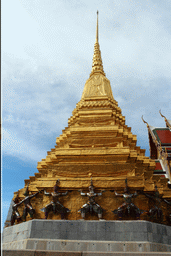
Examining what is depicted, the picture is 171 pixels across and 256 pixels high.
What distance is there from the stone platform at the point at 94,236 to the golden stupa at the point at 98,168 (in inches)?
58.5

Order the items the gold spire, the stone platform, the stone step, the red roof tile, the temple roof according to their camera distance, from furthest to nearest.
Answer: the gold spire, the red roof tile, the temple roof, the stone platform, the stone step

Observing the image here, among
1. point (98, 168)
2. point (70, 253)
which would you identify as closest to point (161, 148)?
point (98, 168)

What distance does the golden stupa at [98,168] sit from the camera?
A: 1045 centimetres

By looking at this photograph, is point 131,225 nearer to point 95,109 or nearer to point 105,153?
point 105,153

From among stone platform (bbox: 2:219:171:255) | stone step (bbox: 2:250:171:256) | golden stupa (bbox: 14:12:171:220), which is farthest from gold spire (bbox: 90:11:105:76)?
stone step (bbox: 2:250:171:256)

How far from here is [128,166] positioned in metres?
11.3

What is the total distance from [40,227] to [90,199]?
8.21ft

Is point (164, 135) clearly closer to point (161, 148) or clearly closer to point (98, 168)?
point (161, 148)

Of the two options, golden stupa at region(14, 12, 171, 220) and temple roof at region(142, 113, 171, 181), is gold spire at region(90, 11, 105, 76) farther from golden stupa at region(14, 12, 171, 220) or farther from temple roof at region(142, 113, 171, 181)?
temple roof at region(142, 113, 171, 181)

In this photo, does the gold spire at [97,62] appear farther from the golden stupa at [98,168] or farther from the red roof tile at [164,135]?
the red roof tile at [164,135]

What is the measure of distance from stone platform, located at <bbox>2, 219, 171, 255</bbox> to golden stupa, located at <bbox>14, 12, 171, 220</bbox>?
1.49 metres

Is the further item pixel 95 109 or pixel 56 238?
pixel 95 109

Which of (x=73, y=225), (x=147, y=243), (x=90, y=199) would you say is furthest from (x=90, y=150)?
(x=147, y=243)

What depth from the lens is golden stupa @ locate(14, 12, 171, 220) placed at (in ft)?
34.3
